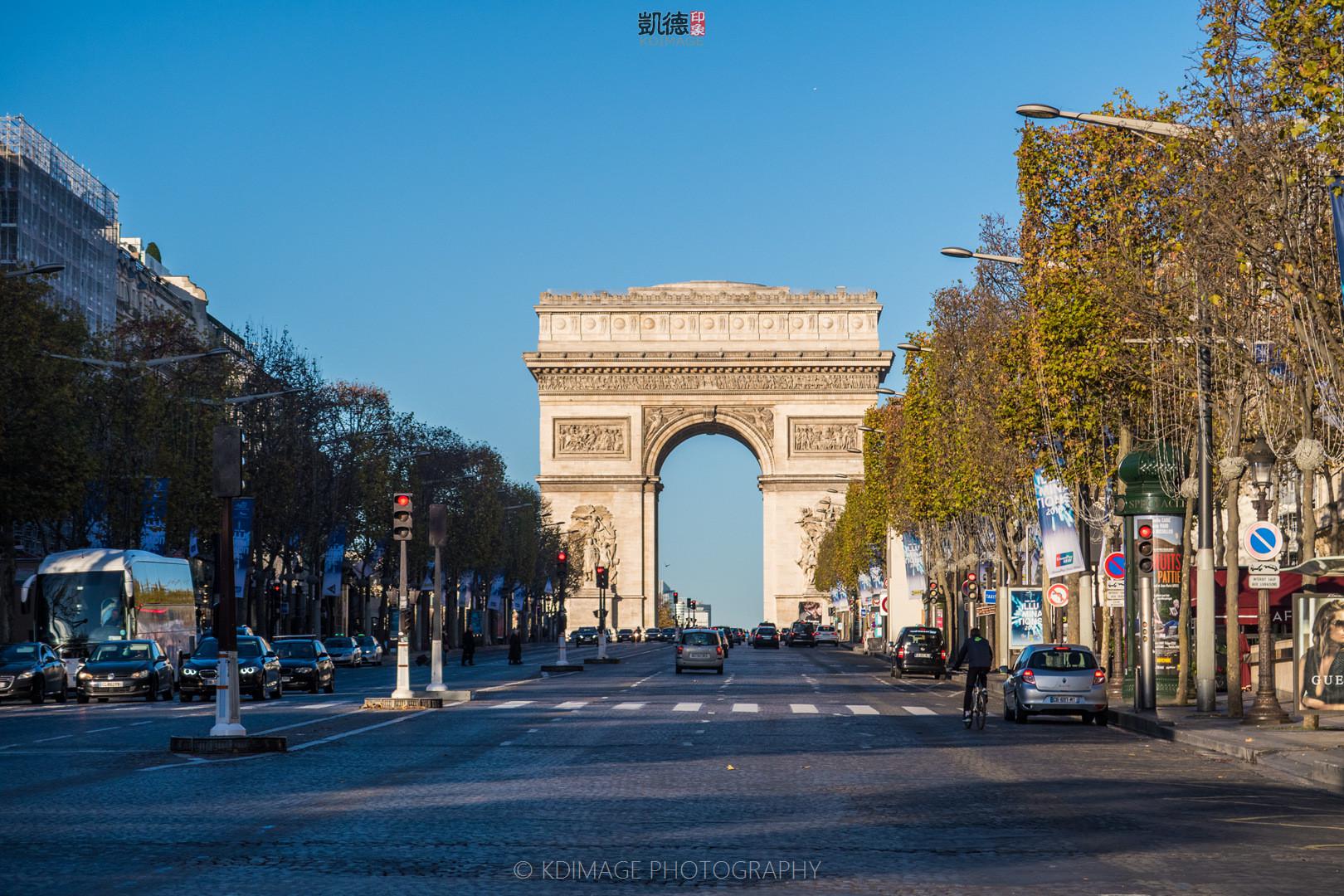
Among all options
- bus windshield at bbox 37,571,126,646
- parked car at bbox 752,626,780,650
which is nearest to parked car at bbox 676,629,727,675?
bus windshield at bbox 37,571,126,646

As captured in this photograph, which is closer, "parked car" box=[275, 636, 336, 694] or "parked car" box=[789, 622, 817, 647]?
"parked car" box=[275, 636, 336, 694]

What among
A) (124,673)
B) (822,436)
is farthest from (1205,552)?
(822,436)

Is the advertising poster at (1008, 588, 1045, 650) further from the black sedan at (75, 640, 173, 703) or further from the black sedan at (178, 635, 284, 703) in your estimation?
the black sedan at (75, 640, 173, 703)

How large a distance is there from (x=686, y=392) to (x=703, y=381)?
3.97ft

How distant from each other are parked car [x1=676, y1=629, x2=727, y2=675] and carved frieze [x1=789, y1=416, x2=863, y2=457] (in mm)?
56287

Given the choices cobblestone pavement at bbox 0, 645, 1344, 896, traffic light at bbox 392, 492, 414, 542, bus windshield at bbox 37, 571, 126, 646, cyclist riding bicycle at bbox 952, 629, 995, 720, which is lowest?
cobblestone pavement at bbox 0, 645, 1344, 896

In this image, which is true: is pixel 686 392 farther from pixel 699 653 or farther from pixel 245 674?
pixel 245 674

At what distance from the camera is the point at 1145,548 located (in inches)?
1224

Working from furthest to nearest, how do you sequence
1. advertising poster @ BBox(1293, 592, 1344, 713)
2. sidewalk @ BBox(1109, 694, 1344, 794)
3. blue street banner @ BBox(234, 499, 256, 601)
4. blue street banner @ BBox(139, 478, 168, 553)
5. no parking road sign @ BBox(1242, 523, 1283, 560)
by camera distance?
blue street banner @ BBox(234, 499, 256, 601), blue street banner @ BBox(139, 478, 168, 553), advertising poster @ BBox(1293, 592, 1344, 713), no parking road sign @ BBox(1242, 523, 1283, 560), sidewalk @ BBox(1109, 694, 1344, 794)

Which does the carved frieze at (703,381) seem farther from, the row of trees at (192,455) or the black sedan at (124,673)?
the black sedan at (124,673)

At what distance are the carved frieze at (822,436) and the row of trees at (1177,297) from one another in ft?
198

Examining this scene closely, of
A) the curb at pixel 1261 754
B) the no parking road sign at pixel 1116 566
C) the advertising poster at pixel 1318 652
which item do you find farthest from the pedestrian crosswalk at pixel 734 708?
the advertising poster at pixel 1318 652

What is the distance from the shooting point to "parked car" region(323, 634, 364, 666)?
244 ft

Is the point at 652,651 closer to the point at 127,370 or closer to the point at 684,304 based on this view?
the point at 684,304
